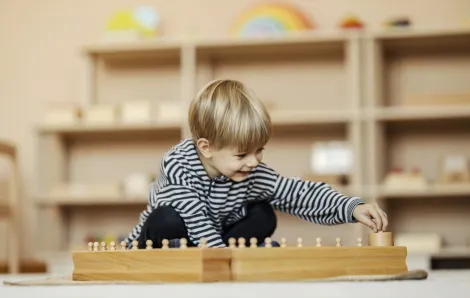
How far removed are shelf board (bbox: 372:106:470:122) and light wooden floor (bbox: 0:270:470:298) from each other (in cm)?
222

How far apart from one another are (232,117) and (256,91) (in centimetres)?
215

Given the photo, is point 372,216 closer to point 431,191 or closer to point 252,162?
point 252,162

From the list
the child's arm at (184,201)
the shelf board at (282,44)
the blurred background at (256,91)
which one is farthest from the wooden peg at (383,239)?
the shelf board at (282,44)

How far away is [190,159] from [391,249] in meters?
0.56

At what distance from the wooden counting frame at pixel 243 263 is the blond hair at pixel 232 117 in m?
0.32

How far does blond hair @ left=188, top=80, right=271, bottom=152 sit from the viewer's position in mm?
1774

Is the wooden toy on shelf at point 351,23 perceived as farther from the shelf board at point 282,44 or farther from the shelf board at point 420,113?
the shelf board at point 420,113

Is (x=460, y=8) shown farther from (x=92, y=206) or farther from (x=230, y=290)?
(x=230, y=290)

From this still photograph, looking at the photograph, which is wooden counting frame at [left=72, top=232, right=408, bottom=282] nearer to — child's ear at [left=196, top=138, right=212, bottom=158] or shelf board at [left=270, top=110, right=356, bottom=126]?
child's ear at [left=196, top=138, right=212, bottom=158]

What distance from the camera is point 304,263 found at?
1.48m

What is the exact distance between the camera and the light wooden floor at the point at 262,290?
125cm

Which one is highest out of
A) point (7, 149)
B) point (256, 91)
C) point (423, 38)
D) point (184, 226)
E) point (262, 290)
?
point (423, 38)

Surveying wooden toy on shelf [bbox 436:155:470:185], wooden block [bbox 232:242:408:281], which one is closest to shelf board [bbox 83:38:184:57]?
wooden toy on shelf [bbox 436:155:470:185]

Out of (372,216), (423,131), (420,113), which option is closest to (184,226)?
(372,216)
